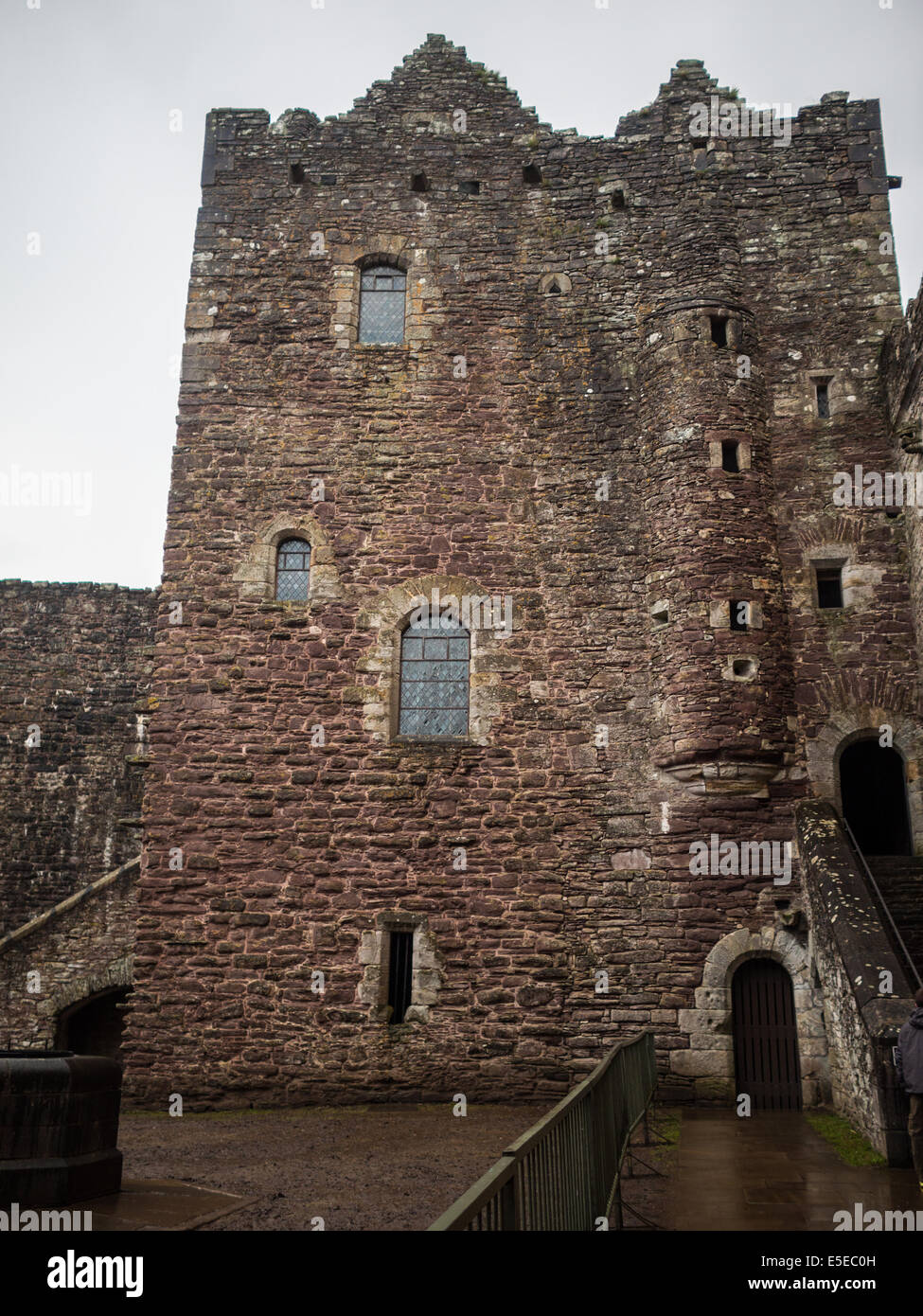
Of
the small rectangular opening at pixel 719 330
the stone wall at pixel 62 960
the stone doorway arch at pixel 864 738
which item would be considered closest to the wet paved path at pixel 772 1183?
the stone doorway arch at pixel 864 738

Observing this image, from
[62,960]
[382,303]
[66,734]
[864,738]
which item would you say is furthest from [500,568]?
[66,734]

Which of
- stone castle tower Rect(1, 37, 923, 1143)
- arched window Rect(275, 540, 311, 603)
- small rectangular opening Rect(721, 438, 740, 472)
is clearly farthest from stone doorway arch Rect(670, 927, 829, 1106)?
arched window Rect(275, 540, 311, 603)

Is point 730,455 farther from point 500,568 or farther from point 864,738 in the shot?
point 864,738

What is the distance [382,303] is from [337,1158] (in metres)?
10.6

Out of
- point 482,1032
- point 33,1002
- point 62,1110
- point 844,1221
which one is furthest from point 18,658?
point 844,1221

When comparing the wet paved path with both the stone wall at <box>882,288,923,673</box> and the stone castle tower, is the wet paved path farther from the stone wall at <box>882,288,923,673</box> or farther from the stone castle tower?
the stone wall at <box>882,288,923,673</box>

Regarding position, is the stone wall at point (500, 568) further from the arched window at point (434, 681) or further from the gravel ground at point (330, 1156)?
the gravel ground at point (330, 1156)

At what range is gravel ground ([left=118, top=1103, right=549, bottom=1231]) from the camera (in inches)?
252

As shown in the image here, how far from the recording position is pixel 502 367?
1390cm

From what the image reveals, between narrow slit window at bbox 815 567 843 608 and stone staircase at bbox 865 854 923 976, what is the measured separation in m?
3.10

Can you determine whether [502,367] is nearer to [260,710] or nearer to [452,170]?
[452,170]

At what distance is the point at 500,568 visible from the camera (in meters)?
13.1

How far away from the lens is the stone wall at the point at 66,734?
17.7 m

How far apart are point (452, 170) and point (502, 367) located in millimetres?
3153
